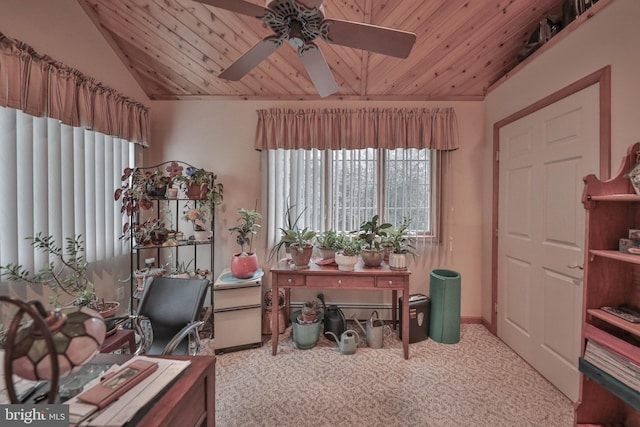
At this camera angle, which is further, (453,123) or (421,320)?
(453,123)

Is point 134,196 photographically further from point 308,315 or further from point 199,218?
point 308,315

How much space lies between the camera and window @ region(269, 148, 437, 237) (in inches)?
111

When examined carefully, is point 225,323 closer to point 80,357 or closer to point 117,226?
point 117,226

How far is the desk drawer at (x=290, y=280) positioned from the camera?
7.36 ft

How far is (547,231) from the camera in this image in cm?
193

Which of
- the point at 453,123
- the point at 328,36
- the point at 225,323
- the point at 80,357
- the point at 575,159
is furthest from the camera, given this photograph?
the point at 453,123

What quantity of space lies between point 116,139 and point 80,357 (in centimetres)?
258

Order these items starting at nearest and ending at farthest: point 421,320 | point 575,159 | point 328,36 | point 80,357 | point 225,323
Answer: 1. point 80,357
2. point 328,36
3. point 575,159
4. point 225,323
5. point 421,320

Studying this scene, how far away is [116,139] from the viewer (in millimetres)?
2480

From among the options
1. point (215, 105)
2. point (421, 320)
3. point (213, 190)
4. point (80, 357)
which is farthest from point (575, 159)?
point (215, 105)

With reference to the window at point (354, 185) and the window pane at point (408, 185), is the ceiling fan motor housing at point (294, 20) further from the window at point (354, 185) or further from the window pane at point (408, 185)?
the window pane at point (408, 185)

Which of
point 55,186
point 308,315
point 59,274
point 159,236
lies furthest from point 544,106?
point 59,274

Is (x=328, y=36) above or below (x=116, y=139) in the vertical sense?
above

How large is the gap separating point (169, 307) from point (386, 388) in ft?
5.31
